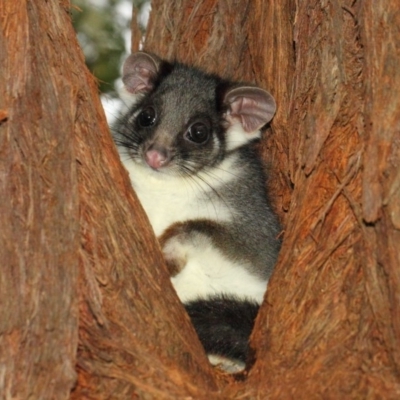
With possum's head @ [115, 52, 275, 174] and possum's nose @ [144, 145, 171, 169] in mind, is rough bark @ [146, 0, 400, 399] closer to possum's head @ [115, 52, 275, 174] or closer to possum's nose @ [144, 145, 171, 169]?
possum's head @ [115, 52, 275, 174]

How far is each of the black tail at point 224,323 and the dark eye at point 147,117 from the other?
1034mm

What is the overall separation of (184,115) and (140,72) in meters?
0.41

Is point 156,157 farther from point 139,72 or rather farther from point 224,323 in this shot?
point 224,323

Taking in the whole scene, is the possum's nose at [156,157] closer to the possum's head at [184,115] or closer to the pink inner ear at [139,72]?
the possum's head at [184,115]

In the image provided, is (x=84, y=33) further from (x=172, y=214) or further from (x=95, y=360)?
(x=95, y=360)

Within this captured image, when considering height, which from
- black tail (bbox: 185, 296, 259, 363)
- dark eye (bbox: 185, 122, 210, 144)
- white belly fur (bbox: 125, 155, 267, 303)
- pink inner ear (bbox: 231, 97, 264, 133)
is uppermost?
pink inner ear (bbox: 231, 97, 264, 133)

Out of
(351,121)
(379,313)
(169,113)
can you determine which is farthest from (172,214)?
(379,313)

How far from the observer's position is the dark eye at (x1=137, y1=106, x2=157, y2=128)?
4.29 meters

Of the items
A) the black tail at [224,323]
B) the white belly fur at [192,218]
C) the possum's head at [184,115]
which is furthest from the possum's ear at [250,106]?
the black tail at [224,323]

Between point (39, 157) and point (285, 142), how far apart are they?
173cm

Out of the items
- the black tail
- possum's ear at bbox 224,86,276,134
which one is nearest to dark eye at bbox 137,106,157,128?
possum's ear at bbox 224,86,276,134

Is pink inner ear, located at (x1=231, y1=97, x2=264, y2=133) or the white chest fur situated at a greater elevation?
pink inner ear, located at (x1=231, y1=97, x2=264, y2=133)

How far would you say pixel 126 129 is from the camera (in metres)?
4.38

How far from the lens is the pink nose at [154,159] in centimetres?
403
